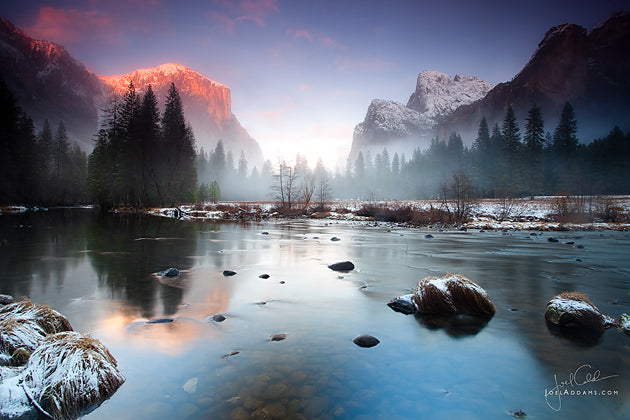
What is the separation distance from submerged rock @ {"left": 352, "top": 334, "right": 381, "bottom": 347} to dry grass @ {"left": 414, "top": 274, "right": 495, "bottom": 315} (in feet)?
7.06

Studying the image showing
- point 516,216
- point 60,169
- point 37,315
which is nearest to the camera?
point 37,315

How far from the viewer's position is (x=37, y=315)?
4.51 meters

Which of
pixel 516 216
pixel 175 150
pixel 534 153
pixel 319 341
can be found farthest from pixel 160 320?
pixel 534 153

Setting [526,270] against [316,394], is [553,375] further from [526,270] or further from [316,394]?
[526,270]

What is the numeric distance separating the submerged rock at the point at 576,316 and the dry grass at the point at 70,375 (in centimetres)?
775

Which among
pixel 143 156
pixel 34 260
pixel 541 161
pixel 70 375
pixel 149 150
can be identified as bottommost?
pixel 34 260

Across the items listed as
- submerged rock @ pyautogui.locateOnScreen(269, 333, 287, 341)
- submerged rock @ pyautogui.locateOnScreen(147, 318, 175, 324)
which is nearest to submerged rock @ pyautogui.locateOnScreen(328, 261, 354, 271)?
submerged rock @ pyautogui.locateOnScreen(269, 333, 287, 341)

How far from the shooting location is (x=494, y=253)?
51.4 feet

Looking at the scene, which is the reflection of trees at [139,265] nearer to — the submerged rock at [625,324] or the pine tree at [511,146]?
the submerged rock at [625,324]

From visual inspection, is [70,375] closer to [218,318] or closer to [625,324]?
[218,318]

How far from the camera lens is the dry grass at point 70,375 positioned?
3.13 metres
